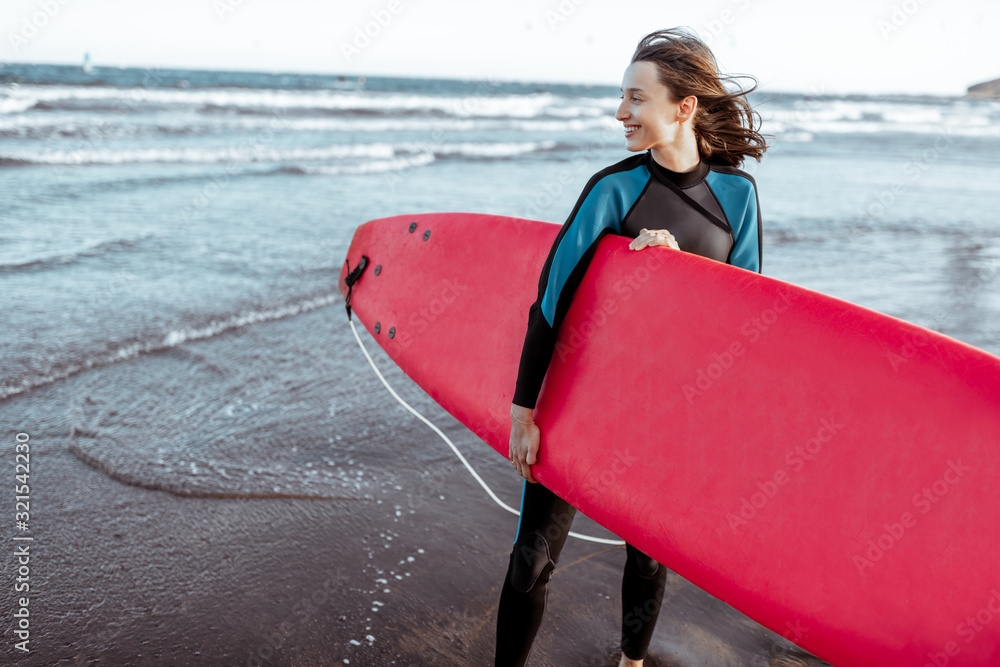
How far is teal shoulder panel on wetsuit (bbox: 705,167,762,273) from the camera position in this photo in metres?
1.87

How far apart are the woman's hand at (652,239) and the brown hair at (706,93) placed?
269 mm

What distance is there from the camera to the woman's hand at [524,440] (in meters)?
1.88

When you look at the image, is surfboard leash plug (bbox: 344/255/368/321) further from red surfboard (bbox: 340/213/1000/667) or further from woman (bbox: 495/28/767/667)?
woman (bbox: 495/28/767/667)

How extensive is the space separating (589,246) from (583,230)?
5 cm

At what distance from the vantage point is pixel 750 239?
1.96 meters

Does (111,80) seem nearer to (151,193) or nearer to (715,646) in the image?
(151,193)

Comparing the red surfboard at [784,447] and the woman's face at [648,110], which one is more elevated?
the woman's face at [648,110]

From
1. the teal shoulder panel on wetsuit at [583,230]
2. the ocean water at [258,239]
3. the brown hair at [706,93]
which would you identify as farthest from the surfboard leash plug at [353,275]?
the brown hair at [706,93]

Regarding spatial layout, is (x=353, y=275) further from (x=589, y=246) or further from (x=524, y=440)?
(x=589, y=246)

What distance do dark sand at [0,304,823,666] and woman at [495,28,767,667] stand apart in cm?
51

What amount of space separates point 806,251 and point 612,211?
20.1 feet

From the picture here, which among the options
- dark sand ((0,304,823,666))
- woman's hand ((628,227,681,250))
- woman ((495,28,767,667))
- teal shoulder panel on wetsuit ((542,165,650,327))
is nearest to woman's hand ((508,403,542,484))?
woman ((495,28,767,667))

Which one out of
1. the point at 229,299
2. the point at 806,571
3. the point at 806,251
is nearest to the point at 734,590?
the point at 806,571

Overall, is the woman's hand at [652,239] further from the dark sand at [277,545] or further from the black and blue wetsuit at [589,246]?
the dark sand at [277,545]
